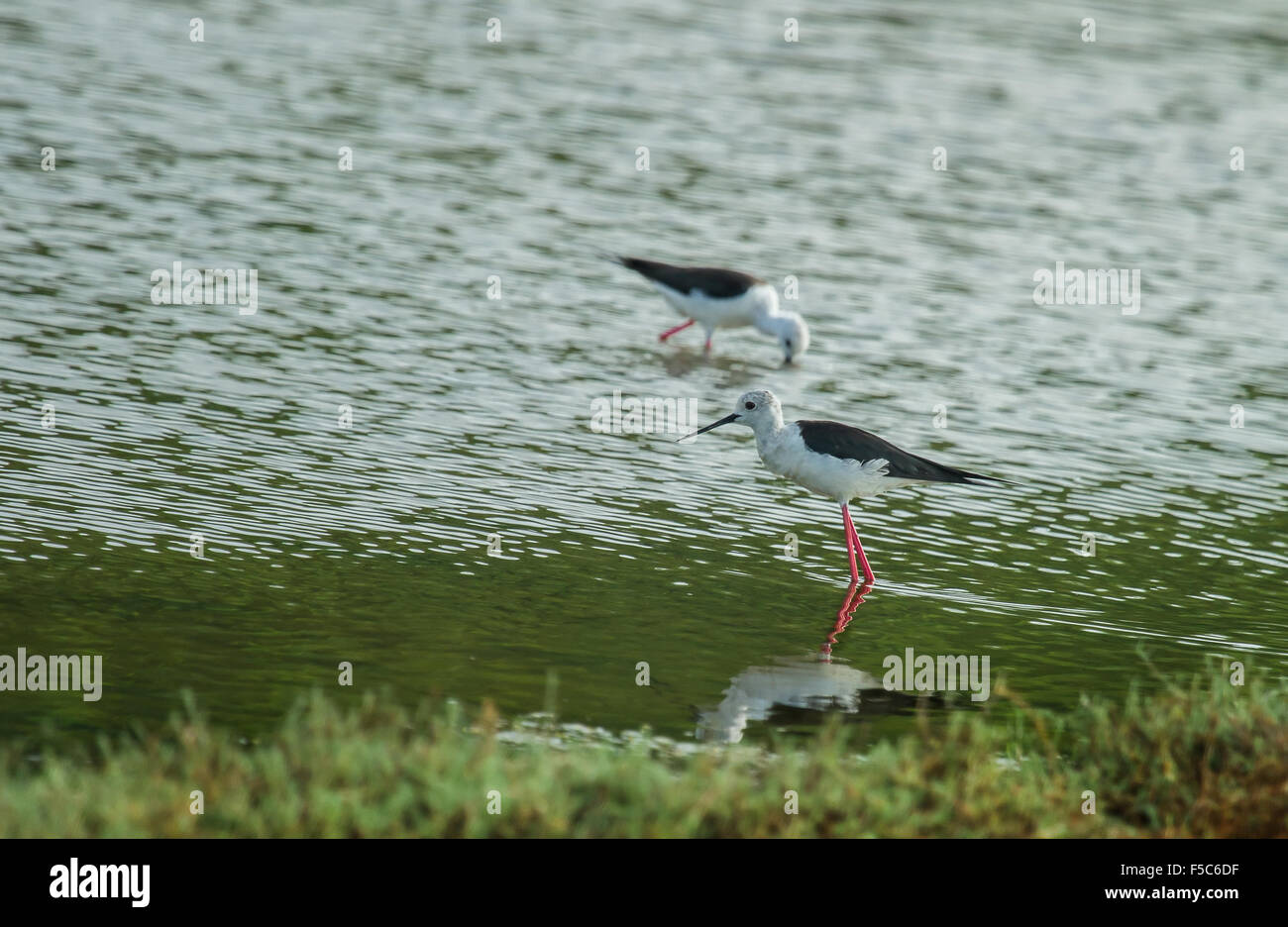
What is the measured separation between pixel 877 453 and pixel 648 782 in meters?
4.63

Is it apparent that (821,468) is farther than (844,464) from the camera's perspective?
Yes

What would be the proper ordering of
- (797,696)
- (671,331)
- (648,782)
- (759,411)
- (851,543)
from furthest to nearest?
(671,331) < (759,411) < (851,543) < (797,696) < (648,782)

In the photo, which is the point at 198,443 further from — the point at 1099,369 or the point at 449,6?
the point at 449,6

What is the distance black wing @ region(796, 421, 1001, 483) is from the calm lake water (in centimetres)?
71

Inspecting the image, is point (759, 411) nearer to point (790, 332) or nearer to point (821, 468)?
point (821, 468)

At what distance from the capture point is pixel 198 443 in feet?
43.2

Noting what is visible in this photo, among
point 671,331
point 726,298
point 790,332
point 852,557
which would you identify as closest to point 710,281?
point 726,298

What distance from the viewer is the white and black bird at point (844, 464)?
39.3 feet

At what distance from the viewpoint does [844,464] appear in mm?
11984

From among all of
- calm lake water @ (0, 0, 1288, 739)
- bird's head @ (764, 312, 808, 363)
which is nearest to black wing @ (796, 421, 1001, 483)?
calm lake water @ (0, 0, 1288, 739)

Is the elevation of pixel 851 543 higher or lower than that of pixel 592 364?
lower

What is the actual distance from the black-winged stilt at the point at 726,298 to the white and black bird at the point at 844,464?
5.24 metres

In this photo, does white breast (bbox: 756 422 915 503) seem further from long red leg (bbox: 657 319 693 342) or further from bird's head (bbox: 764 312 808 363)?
long red leg (bbox: 657 319 693 342)
